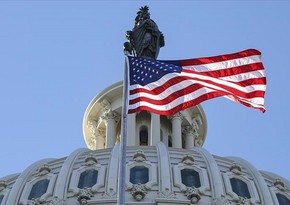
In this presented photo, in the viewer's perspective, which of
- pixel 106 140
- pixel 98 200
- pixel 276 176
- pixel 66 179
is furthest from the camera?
pixel 106 140

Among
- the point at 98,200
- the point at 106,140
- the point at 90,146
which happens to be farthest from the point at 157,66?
the point at 90,146

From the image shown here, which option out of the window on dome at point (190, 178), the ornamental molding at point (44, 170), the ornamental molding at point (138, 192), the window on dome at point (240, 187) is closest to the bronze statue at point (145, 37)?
the ornamental molding at point (44, 170)

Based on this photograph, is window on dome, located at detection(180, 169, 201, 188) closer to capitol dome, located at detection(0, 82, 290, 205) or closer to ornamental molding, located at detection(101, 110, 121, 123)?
capitol dome, located at detection(0, 82, 290, 205)

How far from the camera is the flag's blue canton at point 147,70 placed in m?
25.1

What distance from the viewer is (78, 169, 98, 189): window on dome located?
3556cm

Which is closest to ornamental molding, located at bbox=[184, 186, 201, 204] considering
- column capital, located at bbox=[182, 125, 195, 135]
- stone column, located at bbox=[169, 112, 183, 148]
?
stone column, located at bbox=[169, 112, 183, 148]

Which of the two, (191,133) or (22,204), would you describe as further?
(191,133)

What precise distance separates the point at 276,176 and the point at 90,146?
38.9 ft

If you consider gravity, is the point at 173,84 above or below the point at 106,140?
below

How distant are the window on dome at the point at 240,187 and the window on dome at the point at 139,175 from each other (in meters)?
3.21

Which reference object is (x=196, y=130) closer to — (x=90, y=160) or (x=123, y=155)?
(x=90, y=160)

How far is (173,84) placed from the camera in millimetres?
25234

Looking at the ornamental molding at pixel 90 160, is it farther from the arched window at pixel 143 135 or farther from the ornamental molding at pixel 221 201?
the arched window at pixel 143 135

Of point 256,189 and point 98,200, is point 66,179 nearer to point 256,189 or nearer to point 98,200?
point 98,200
